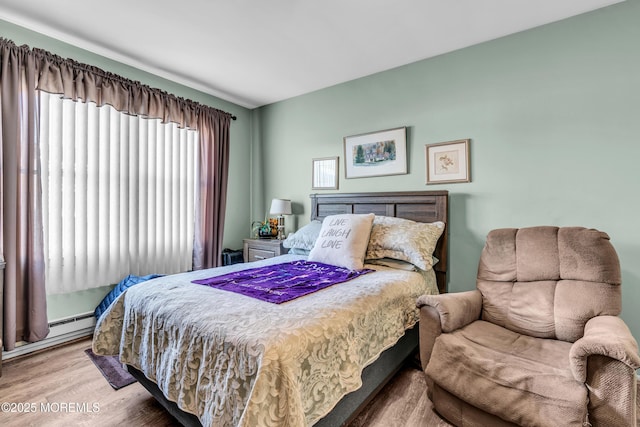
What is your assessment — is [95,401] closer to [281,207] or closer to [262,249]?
[262,249]

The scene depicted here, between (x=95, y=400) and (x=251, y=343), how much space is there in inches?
57.8

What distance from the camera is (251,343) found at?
1099mm

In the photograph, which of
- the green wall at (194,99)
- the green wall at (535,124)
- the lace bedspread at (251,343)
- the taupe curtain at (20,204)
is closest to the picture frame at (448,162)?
the green wall at (535,124)

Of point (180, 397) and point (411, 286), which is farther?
point (411, 286)

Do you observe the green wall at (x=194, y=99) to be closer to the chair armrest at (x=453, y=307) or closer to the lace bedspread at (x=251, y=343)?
the lace bedspread at (x=251, y=343)

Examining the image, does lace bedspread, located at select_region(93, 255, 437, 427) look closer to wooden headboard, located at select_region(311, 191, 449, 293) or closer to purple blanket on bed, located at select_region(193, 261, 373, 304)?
purple blanket on bed, located at select_region(193, 261, 373, 304)

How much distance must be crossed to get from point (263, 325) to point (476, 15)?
2.60 m

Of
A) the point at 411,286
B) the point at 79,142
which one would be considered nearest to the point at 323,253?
the point at 411,286

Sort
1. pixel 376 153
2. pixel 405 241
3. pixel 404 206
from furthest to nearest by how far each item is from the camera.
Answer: pixel 376 153 → pixel 404 206 → pixel 405 241

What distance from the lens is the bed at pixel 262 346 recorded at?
1.06 metres

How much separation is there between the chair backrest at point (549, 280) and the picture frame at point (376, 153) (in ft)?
Answer: 4.03

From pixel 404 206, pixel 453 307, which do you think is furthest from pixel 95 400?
pixel 404 206

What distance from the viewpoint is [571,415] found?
1210 millimetres

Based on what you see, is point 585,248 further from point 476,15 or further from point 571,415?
point 476,15
